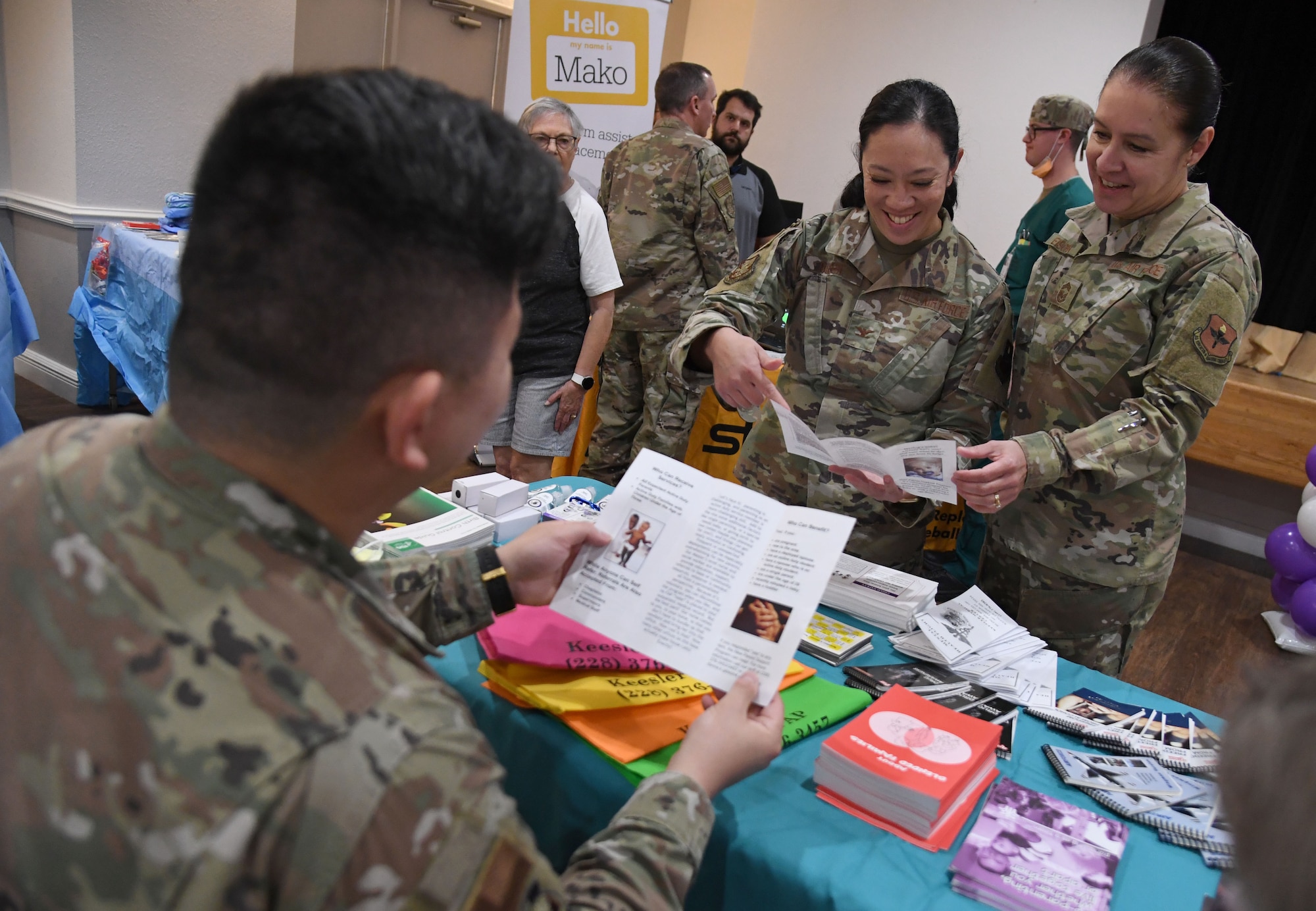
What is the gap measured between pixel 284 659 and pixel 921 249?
5.49ft

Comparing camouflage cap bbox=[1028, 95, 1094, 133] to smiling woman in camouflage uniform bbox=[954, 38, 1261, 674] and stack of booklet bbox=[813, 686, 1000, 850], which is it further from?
stack of booklet bbox=[813, 686, 1000, 850]

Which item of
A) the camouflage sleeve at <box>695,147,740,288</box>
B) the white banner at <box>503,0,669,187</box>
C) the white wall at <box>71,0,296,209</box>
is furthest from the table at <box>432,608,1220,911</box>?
the white wall at <box>71,0,296,209</box>

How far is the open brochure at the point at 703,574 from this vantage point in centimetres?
102

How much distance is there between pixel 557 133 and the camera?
296 centimetres

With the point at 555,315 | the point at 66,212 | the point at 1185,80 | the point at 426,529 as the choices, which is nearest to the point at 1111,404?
the point at 1185,80

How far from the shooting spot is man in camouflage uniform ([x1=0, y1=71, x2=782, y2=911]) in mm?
536

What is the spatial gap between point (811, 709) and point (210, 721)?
0.86 m

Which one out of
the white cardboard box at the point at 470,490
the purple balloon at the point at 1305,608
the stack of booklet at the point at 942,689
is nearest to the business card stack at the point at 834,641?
the stack of booklet at the point at 942,689

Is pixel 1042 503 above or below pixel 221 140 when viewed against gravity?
below

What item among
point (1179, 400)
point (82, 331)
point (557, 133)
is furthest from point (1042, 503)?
point (82, 331)

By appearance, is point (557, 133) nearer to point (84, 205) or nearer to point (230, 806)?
point (230, 806)

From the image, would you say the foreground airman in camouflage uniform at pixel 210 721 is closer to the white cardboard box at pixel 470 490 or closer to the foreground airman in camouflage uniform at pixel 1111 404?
the white cardboard box at pixel 470 490

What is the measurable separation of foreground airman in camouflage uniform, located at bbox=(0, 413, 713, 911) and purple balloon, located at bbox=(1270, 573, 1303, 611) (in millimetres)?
4282

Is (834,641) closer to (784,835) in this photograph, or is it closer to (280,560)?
(784,835)
